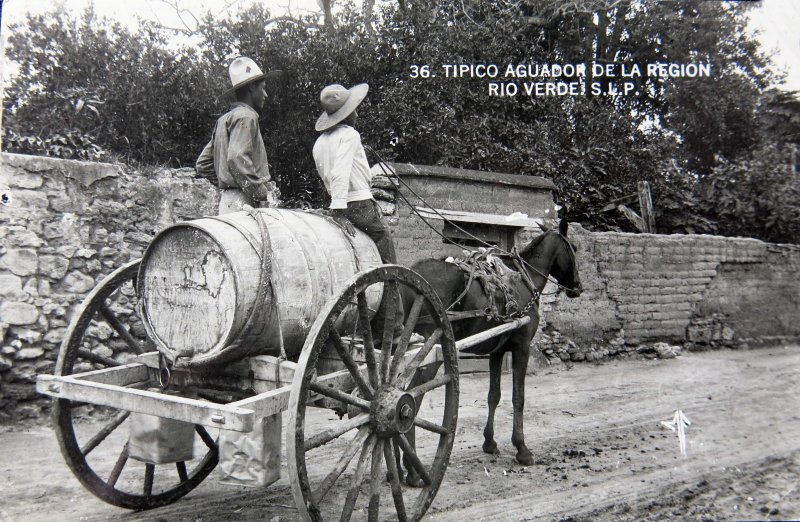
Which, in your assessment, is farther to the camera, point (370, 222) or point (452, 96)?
point (452, 96)

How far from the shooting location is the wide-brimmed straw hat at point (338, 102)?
409 cm

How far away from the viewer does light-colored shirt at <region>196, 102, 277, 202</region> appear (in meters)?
A: 3.77

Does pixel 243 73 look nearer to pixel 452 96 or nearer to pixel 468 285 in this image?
pixel 468 285

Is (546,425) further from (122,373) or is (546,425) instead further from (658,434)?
(122,373)

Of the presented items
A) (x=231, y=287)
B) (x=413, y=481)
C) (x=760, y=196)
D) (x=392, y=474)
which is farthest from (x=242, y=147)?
(x=760, y=196)

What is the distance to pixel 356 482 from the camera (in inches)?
125

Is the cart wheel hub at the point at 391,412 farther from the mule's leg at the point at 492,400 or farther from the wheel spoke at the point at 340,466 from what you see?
the mule's leg at the point at 492,400

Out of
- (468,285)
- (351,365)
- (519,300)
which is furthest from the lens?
(519,300)

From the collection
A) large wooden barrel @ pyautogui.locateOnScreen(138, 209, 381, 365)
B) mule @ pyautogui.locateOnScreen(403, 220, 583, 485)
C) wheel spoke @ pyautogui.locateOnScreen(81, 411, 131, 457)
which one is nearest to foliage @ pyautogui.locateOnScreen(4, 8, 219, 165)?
mule @ pyautogui.locateOnScreen(403, 220, 583, 485)

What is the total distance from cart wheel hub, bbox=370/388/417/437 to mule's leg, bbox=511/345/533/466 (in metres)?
2.05

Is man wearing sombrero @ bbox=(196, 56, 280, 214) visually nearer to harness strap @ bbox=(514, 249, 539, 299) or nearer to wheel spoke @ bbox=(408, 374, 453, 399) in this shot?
wheel spoke @ bbox=(408, 374, 453, 399)

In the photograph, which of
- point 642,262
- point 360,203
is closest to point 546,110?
point 642,262

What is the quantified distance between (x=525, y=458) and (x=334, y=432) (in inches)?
99.3

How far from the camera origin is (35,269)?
569 centimetres
